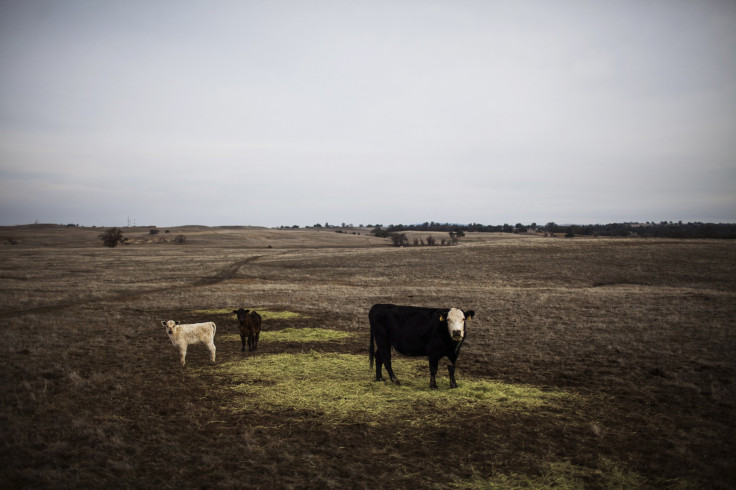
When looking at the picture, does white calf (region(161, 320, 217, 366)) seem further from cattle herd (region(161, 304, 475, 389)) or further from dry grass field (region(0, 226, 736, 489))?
cattle herd (region(161, 304, 475, 389))

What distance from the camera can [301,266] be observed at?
47.9 metres

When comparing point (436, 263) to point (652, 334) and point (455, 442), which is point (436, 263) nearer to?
point (652, 334)

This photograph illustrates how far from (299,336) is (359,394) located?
270 inches

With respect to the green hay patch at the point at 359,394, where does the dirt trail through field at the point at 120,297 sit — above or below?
below

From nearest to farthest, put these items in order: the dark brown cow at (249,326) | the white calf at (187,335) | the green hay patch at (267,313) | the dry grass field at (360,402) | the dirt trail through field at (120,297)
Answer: the dry grass field at (360,402)
the white calf at (187,335)
the dark brown cow at (249,326)
the green hay patch at (267,313)
the dirt trail through field at (120,297)

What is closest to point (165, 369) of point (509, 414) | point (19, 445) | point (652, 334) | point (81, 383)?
point (81, 383)

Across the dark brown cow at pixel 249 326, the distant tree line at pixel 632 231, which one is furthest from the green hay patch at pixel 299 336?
the distant tree line at pixel 632 231

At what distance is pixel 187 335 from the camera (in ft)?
39.3

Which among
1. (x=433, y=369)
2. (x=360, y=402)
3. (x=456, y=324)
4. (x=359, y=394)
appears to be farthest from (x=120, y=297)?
(x=456, y=324)

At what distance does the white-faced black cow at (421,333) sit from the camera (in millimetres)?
9367

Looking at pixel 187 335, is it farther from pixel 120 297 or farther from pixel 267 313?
pixel 120 297

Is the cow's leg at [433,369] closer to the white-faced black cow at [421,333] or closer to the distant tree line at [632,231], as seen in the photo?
the white-faced black cow at [421,333]

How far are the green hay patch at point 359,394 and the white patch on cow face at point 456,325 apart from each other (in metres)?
1.58

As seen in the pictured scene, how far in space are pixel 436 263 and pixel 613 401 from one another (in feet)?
122
